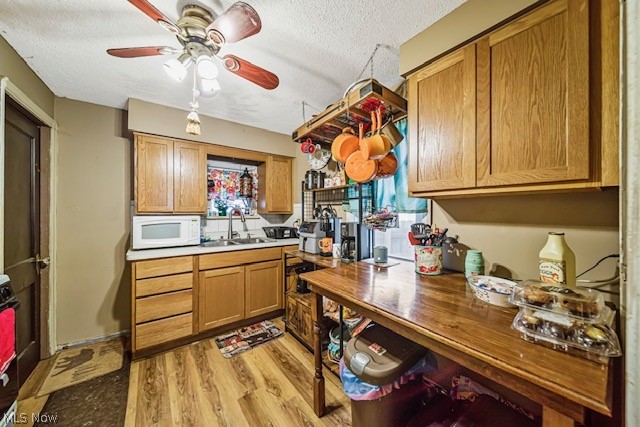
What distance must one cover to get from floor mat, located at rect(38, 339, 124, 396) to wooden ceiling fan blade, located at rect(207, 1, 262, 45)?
2.64 meters

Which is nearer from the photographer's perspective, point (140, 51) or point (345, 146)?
point (140, 51)

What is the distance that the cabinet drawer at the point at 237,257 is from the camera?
7.75ft

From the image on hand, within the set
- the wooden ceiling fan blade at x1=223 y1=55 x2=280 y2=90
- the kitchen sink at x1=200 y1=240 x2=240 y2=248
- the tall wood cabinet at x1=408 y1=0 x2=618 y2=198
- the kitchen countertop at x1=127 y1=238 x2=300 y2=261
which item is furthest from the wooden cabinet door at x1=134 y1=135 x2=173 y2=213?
the tall wood cabinet at x1=408 y1=0 x2=618 y2=198

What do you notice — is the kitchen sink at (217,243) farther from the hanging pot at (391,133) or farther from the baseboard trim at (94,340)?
the hanging pot at (391,133)

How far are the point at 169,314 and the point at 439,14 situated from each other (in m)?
3.10

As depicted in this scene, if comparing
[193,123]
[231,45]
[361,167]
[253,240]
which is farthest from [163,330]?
[231,45]

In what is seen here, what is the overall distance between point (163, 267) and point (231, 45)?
1966 millimetres

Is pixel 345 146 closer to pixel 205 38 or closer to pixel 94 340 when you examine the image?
pixel 205 38

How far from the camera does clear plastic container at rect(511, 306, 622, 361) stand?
2.18ft

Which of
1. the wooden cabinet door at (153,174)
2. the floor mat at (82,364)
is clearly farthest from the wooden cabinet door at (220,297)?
the wooden cabinet door at (153,174)

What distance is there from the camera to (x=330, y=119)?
5.57 feet

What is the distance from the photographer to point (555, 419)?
0.59 m

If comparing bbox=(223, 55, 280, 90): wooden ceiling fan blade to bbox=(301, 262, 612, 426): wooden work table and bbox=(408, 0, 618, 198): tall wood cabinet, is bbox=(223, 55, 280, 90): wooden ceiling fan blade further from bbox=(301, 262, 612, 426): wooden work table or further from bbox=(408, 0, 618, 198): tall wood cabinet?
bbox=(301, 262, 612, 426): wooden work table

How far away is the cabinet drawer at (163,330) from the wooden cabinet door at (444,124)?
2.40 meters
